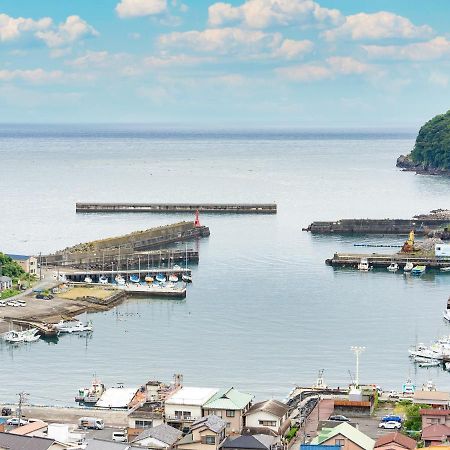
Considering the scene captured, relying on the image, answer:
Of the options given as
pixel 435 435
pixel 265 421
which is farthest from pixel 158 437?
pixel 435 435

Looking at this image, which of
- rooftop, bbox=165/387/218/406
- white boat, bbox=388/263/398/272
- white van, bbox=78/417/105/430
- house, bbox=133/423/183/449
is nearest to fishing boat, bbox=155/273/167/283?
white boat, bbox=388/263/398/272

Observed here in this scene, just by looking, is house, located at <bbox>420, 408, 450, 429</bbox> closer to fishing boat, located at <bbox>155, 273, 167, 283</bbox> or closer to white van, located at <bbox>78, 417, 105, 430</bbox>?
white van, located at <bbox>78, 417, 105, 430</bbox>

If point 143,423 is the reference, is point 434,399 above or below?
above

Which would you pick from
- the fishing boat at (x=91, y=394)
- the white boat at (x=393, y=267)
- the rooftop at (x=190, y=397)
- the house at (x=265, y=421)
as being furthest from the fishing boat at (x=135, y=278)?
the house at (x=265, y=421)

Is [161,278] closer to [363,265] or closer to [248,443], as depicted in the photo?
[363,265]

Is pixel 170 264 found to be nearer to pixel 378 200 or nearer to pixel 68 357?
pixel 68 357

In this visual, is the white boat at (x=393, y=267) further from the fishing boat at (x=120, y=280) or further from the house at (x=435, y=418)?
the house at (x=435, y=418)
